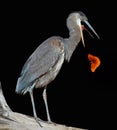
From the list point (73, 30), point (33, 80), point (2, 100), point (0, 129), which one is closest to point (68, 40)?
point (73, 30)

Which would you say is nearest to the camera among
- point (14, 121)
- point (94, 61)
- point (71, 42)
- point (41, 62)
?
point (14, 121)

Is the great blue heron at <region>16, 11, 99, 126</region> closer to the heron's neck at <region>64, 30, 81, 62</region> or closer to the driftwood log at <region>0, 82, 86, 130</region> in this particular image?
the heron's neck at <region>64, 30, 81, 62</region>

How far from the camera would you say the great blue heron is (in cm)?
511

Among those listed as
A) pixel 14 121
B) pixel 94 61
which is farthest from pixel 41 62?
pixel 94 61

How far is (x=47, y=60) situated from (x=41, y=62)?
54mm

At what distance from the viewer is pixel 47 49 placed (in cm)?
520

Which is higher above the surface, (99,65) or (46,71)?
(46,71)

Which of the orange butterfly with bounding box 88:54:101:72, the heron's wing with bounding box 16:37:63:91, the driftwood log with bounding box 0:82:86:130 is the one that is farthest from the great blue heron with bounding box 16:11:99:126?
the orange butterfly with bounding box 88:54:101:72

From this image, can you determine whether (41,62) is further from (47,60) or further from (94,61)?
(94,61)

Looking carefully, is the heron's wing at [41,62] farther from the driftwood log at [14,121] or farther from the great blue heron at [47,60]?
the driftwood log at [14,121]

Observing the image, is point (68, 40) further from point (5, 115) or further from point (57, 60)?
point (5, 115)

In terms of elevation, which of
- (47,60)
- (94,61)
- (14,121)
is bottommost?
(94,61)

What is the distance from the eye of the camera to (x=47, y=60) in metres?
5.18

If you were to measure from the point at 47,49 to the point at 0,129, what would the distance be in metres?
1.08
